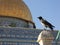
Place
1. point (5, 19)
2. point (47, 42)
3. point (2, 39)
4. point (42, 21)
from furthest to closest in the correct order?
point (5, 19), point (2, 39), point (42, 21), point (47, 42)

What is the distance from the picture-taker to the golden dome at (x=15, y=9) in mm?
29031

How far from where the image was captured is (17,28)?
27297 millimetres

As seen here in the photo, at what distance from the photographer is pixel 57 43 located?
1055 inches

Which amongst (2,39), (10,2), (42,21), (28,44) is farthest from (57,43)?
(42,21)

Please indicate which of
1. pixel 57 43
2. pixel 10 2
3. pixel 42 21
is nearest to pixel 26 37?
pixel 57 43

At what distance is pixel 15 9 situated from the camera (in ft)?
97.9

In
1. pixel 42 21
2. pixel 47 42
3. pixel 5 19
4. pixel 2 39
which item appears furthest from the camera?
pixel 5 19

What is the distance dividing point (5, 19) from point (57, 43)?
18.5 ft

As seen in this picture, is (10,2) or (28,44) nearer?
(28,44)

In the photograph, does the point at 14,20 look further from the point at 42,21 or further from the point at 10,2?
the point at 42,21

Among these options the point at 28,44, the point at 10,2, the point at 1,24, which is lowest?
the point at 28,44

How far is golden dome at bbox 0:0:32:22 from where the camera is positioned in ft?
95.2

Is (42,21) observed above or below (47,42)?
above

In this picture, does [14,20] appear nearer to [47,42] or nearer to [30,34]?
[30,34]
